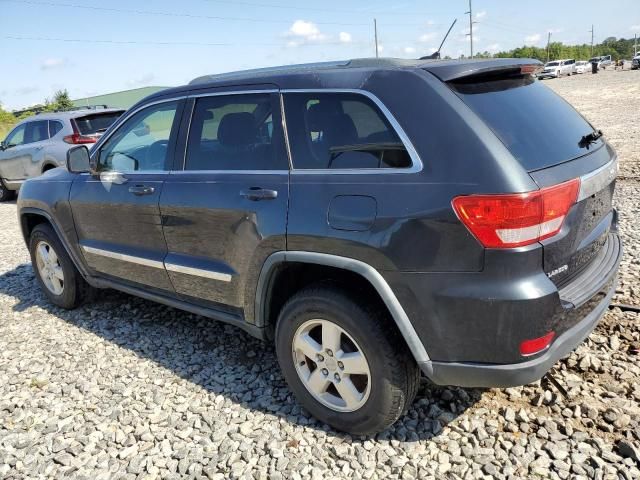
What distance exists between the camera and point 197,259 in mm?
3180

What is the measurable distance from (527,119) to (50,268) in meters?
4.24

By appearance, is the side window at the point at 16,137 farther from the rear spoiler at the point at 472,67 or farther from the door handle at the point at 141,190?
the rear spoiler at the point at 472,67

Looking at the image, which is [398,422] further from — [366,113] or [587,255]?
[366,113]

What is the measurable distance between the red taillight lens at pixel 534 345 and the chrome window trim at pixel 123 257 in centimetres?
236

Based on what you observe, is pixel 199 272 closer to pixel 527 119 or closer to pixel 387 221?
pixel 387 221

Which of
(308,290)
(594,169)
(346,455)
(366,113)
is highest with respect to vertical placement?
(366,113)

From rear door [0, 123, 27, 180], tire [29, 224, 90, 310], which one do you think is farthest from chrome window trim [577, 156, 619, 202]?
rear door [0, 123, 27, 180]

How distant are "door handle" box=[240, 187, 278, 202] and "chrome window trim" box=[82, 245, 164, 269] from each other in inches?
40.2

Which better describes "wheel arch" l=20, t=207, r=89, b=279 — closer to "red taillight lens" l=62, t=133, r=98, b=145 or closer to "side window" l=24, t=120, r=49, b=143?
"red taillight lens" l=62, t=133, r=98, b=145

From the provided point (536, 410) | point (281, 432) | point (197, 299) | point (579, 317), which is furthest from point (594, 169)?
point (197, 299)

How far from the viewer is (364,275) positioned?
91.3 inches

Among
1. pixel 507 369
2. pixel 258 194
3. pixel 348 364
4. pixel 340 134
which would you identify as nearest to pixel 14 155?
pixel 258 194

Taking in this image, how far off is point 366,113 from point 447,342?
1136mm

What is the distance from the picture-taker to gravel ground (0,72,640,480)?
2.46m
